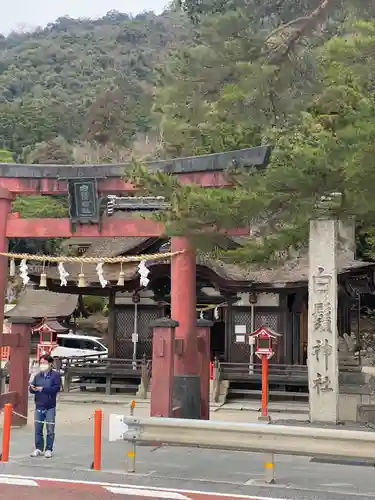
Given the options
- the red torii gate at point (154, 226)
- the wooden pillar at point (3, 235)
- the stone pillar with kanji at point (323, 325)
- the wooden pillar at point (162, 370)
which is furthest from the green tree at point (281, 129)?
the wooden pillar at point (3, 235)

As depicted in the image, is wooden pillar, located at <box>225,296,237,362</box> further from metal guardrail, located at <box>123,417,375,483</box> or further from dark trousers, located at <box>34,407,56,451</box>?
metal guardrail, located at <box>123,417,375,483</box>

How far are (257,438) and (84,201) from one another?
25.1 feet

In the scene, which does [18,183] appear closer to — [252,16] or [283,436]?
[252,16]

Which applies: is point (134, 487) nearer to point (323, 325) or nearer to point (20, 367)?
point (323, 325)

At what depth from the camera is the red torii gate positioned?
10.7 metres

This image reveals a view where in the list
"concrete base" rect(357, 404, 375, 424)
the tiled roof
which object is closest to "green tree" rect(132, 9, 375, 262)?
"concrete base" rect(357, 404, 375, 424)

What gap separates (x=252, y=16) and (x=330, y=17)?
1.66 metres

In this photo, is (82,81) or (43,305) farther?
(82,81)

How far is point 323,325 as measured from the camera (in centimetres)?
944

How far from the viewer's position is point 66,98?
78.8m

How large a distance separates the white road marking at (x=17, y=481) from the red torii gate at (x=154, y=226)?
124 inches


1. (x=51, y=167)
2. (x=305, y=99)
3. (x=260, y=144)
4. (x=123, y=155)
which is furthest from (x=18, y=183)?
(x=123, y=155)

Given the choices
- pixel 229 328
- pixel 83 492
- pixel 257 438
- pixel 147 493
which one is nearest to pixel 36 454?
pixel 83 492

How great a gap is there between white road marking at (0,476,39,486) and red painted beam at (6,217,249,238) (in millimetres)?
6405
